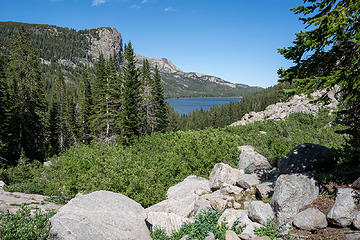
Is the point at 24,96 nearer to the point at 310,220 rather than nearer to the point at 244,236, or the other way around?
the point at 244,236

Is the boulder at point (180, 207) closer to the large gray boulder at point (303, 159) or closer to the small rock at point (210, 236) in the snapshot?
the small rock at point (210, 236)

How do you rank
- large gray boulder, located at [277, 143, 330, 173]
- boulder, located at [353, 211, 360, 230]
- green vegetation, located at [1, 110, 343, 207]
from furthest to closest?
green vegetation, located at [1, 110, 343, 207]
large gray boulder, located at [277, 143, 330, 173]
boulder, located at [353, 211, 360, 230]

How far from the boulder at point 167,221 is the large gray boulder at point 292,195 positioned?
3.47 metres

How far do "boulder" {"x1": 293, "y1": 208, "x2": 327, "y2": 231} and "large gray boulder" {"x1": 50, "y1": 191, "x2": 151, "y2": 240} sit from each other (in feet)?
16.8

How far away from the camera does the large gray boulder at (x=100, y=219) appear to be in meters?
5.97

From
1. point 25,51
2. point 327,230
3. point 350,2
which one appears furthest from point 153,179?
point 25,51

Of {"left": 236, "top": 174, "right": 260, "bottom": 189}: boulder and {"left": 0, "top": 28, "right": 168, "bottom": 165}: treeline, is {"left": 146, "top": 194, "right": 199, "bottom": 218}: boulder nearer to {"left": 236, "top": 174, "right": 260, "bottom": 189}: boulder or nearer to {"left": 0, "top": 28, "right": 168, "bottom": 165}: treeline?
{"left": 236, "top": 174, "right": 260, "bottom": 189}: boulder

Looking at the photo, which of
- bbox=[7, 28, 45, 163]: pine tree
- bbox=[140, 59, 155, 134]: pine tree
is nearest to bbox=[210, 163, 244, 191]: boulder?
bbox=[140, 59, 155, 134]: pine tree

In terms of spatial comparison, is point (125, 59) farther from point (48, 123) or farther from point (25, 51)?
point (48, 123)

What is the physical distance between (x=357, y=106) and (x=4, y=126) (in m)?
35.2

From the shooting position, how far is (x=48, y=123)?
44.3 meters

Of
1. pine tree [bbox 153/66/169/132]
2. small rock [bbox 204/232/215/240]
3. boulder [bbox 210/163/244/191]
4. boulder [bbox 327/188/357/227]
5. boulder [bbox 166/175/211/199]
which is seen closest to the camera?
boulder [bbox 327/188/357/227]

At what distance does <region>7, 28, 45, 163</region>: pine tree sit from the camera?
2702cm

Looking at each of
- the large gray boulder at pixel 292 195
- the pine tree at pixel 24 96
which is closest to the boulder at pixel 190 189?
the large gray boulder at pixel 292 195
